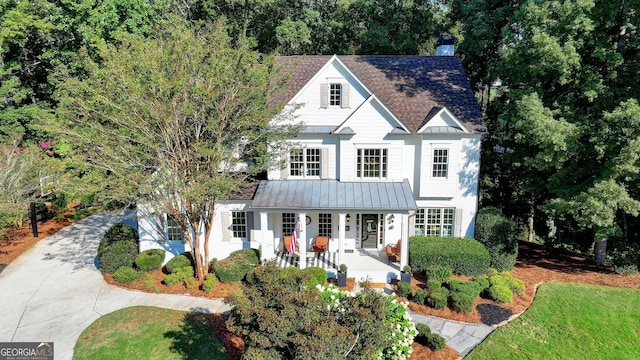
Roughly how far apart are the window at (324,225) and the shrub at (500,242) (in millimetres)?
7682

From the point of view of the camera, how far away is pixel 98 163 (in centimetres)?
1550

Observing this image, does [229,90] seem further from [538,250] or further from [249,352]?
[538,250]

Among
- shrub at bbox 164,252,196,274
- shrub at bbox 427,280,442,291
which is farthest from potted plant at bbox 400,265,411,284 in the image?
shrub at bbox 164,252,196,274

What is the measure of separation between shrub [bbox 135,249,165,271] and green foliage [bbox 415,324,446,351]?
473 inches

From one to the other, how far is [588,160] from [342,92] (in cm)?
1213

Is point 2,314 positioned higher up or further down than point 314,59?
further down

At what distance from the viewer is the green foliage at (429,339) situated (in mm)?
13328

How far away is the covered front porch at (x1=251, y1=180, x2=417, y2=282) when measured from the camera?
18.5m

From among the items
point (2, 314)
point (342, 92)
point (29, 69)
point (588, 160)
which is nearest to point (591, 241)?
point (588, 160)

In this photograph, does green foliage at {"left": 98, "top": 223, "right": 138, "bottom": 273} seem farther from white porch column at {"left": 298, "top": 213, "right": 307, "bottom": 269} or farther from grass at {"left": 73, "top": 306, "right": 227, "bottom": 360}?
white porch column at {"left": 298, "top": 213, "right": 307, "bottom": 269}

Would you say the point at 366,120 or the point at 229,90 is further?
the point at 366,120

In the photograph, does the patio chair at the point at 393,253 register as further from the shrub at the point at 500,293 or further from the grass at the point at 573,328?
the grass at the point at 573,328

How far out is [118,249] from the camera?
18.4 metres

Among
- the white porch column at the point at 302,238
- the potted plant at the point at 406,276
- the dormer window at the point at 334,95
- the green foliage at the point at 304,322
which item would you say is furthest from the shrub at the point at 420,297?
the dormer window at the point at 334,95
